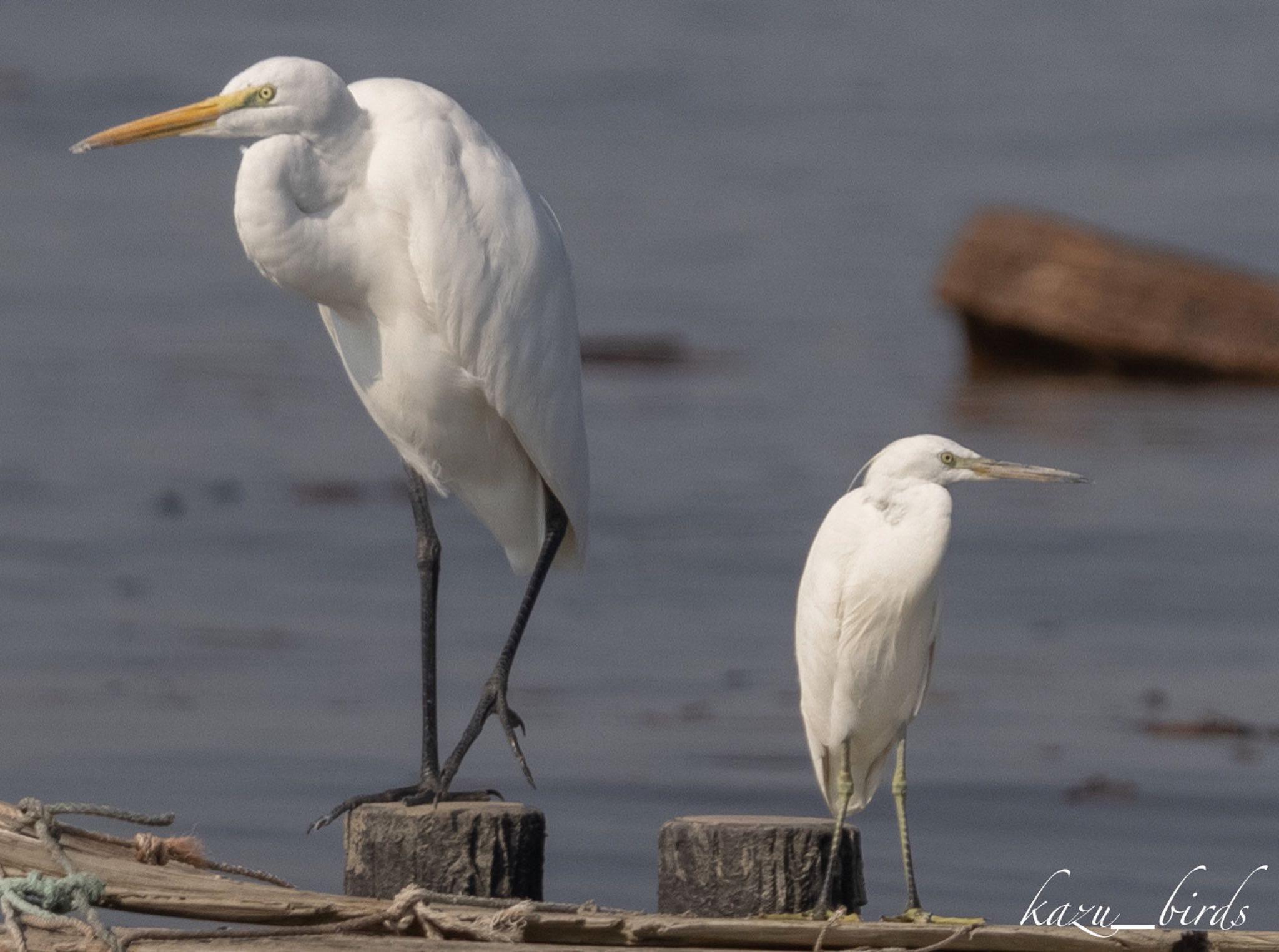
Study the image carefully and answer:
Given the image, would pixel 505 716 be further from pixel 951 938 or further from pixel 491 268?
pixel 951 938

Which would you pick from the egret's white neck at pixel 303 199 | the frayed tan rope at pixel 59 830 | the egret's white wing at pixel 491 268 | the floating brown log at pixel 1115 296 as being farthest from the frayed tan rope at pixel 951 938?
the floating brown log at pixel 1115 296

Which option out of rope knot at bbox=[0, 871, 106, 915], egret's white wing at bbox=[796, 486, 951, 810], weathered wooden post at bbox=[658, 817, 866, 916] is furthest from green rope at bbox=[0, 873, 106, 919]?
egret's white wing at bbox=[796, 486, 951, 810]

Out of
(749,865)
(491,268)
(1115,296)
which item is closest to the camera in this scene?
(749,865)

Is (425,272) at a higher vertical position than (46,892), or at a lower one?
higher

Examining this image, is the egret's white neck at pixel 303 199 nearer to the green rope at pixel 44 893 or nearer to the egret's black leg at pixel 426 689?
the egret's black leg at pixel 426 689

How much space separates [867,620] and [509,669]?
0.87m

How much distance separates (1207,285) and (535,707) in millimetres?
7169

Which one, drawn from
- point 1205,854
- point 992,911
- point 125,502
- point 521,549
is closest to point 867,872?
point 992,911

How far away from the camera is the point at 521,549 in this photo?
4652 mm

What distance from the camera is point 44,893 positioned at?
321 cm

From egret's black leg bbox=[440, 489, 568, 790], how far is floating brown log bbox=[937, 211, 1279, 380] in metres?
9.67
